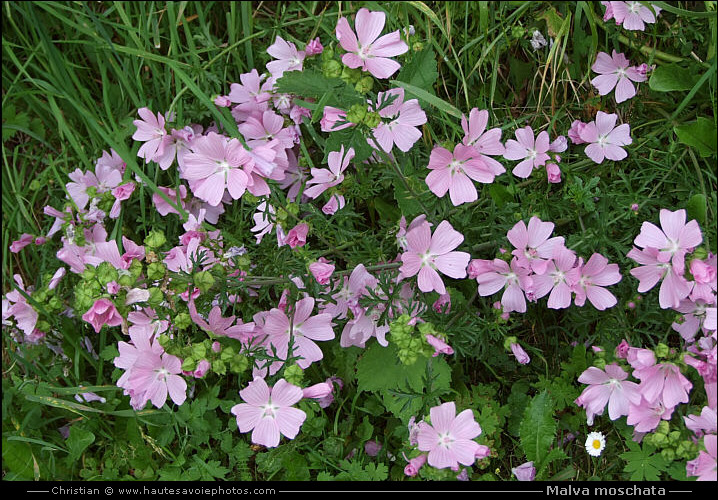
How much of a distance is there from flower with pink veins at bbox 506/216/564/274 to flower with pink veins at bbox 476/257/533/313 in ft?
0.12

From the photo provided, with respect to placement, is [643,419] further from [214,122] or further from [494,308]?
[214,122]

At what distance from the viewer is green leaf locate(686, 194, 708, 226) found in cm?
214

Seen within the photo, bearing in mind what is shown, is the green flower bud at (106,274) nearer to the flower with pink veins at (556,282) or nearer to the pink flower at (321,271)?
the pink flower at (321,271)

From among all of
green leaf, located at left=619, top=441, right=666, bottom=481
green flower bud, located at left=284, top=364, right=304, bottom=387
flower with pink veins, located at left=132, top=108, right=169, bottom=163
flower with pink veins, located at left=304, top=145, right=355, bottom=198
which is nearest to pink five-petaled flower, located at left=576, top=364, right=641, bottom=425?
green leaf, located at left=619, top=441, right=666, bottom=481

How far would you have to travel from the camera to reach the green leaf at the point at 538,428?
93.3 inches

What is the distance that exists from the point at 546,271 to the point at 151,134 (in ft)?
5.15

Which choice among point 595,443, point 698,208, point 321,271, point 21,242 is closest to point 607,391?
point 595,443

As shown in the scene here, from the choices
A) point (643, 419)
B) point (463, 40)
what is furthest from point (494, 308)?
point (463, 40)

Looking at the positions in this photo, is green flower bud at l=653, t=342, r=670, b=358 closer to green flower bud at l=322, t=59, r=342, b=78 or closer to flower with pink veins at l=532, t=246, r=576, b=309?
flower with pink veins at l=532, t=246, r=576, b=309

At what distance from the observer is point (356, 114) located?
6.10 feet

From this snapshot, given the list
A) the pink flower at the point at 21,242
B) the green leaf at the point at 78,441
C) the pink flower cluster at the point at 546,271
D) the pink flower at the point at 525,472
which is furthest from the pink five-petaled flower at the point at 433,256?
the pink flower at the point at 21,242

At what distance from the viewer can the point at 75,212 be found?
286cm

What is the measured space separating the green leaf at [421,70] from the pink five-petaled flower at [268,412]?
1.13 metres

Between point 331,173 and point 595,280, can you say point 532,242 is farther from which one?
point 331,173
